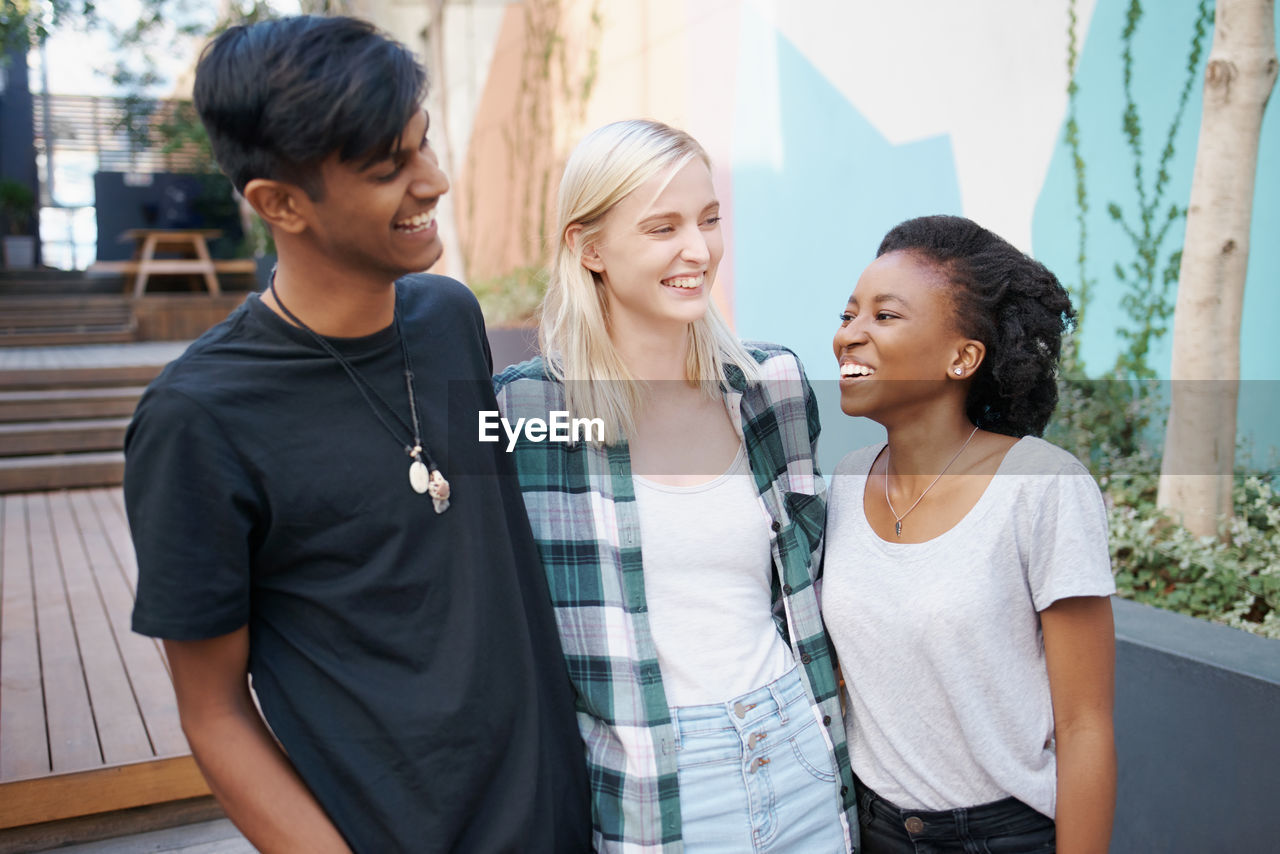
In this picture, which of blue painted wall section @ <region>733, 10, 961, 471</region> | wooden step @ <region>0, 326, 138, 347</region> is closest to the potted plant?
wooden step @ <region>0, 326, 138, 347</region>

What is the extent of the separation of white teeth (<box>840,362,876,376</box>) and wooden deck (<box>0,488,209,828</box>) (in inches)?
84.1

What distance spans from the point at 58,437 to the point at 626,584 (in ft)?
22.2

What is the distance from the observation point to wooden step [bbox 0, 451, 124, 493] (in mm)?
6574

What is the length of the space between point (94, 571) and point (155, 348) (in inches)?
240

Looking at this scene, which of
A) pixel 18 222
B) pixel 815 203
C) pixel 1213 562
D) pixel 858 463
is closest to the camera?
pixel 858 463

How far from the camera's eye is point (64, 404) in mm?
7402

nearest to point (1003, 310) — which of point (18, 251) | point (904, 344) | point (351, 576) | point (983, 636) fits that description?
point (904, 344)

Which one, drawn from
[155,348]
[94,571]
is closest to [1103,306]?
[94,571]

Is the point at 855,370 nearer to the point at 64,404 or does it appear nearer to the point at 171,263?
the point at 64,404

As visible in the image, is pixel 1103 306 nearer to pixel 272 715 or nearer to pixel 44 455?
pixel 272 715

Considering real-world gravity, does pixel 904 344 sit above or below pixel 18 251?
below

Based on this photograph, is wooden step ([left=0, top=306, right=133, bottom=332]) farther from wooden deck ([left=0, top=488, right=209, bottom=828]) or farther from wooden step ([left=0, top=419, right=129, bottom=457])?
wooden deck ([left=0, top=488, right=209, bottom=828])

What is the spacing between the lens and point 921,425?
1654 millimetres

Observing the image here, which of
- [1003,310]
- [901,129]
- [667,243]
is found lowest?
[1003,310]
